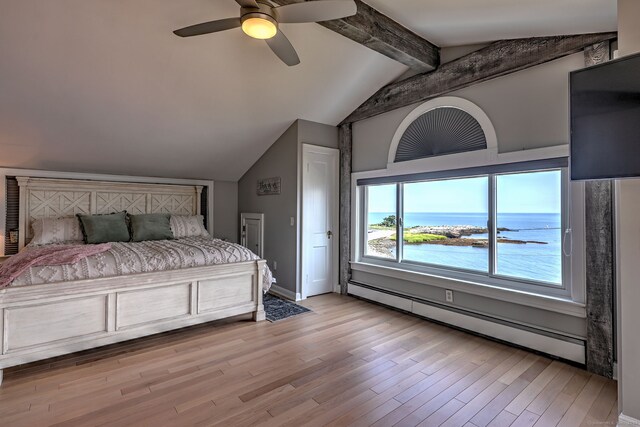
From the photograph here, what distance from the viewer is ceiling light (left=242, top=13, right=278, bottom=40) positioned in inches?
78.0

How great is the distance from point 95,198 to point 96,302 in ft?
8.02

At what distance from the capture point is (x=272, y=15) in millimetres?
2018

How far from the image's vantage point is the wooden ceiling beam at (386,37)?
2672mm

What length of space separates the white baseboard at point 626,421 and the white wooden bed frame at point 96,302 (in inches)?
115

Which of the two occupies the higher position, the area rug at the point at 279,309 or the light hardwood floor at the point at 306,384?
the area rug at the point at 279,309

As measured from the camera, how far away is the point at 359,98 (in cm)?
418

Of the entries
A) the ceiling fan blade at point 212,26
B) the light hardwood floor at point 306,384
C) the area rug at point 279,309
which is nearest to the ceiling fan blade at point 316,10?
the ceiling fan blade at point 212,26

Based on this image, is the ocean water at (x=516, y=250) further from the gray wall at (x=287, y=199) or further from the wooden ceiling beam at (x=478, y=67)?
the gray wall at (x=287, y=199)

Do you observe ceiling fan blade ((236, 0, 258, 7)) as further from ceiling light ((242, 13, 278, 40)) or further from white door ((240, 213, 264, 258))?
white door ((240, 213, 264, 258))

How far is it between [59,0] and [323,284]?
398 cm

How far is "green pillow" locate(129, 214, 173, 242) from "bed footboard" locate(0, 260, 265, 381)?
4.79ft

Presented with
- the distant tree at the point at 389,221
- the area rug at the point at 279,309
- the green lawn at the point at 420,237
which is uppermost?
the distant tree at the point at 389,221

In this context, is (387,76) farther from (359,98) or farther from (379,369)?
(379,369)

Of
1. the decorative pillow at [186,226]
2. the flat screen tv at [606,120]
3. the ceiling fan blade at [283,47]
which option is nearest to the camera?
the flat screen tv at [606,120]
